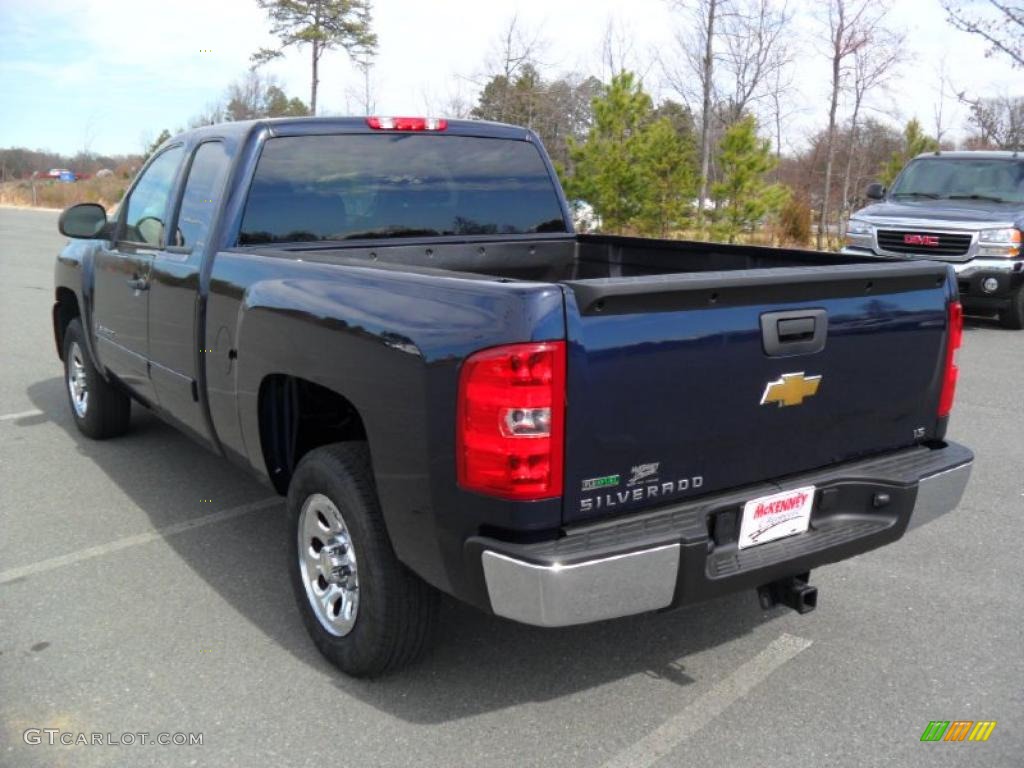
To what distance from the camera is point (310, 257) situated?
3.55 metres

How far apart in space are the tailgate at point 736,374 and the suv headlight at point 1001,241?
8.61 meters

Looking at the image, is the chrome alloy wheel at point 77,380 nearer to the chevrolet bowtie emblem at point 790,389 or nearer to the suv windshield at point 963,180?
the chevrolet bowtie emblem at point 790,389

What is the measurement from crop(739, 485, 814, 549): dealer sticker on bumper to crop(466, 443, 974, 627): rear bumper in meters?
0.02

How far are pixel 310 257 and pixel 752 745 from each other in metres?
2.27

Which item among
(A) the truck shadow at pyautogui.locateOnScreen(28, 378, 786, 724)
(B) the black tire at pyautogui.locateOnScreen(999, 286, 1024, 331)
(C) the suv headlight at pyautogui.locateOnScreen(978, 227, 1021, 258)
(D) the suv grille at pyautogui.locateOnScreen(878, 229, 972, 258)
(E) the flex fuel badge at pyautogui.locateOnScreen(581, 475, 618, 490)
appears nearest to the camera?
(E) the flex fuel badge at pyautogui.locateOnScreen(581, 475, 618, 490)

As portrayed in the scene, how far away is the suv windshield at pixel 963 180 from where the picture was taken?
38.4ft

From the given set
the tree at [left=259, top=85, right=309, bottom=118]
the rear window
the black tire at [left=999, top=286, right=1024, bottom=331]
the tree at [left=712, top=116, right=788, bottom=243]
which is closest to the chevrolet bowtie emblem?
the rear window

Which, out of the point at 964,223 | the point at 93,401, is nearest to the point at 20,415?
the point at 93,401

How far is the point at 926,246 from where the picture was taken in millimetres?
11227

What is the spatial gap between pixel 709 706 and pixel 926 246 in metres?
9.62

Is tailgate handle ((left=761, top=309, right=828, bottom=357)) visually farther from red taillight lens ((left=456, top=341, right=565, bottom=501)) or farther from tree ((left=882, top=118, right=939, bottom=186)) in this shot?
tree ((left=882, top=118, right=939, bottom=186))

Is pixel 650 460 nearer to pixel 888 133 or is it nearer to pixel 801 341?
pixel 801 341

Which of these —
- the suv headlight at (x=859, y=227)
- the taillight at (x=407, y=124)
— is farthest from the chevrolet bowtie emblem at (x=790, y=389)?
the suv headlight at (x=859, y=227)

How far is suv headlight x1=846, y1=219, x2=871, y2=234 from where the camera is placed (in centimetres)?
1156
